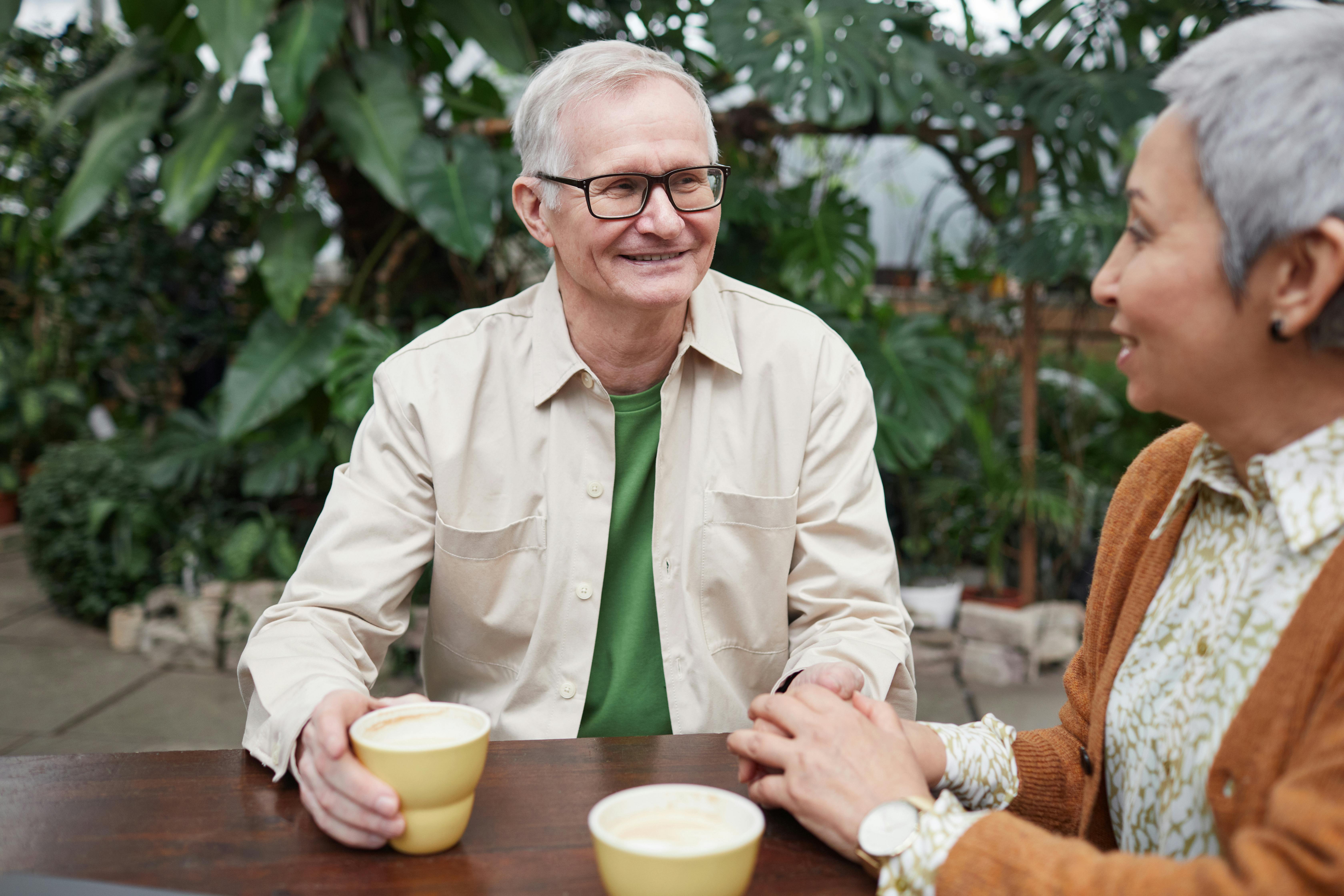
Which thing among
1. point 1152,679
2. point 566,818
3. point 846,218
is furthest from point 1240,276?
point 846,218

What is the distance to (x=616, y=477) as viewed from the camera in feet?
4.92

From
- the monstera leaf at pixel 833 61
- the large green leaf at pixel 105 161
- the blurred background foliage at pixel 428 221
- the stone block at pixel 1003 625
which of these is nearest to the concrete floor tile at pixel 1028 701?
the stone block at pixel 1003 625

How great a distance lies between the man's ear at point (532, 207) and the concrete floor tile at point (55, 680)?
8.48 feet

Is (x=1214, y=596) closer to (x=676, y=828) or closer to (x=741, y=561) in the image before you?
(x=676, y=828)

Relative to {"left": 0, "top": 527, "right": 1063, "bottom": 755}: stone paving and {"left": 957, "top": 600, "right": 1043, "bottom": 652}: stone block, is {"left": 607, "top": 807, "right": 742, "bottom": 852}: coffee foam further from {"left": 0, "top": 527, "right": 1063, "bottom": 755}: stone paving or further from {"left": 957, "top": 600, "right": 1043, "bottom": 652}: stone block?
{"left": 957, "top": 600, "right": 1043, "bottom": 652}: stone block

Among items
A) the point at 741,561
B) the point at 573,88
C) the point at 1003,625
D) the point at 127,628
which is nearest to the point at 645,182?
the point at 573,88

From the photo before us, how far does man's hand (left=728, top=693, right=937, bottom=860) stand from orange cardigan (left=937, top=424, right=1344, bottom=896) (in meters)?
0.09

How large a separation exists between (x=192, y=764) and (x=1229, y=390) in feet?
3.24

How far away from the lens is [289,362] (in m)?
3.36

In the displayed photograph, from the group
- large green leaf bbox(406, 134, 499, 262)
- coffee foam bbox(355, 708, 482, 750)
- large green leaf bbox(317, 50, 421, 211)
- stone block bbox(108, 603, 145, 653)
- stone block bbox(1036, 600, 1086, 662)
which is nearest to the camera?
coffee foam bbox(355, 708, 482, 750)

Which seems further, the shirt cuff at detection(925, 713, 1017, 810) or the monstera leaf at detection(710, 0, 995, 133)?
the monstera leaf at detection(710, 0, 995, 133)

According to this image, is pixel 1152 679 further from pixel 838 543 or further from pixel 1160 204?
pixel 838 543

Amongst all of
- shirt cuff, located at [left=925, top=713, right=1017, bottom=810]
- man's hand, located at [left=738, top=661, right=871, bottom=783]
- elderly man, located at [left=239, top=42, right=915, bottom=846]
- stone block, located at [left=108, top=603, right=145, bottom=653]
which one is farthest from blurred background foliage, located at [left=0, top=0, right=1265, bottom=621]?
shirt cuff, located at [left=925, top=713, right=1017, bottom=810]

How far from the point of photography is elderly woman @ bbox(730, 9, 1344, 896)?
0.70m
